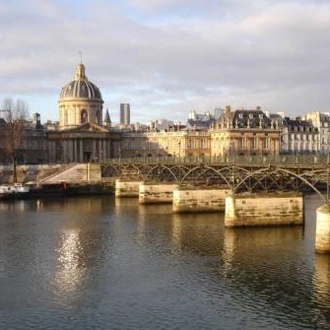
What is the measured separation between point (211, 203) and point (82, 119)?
106 m

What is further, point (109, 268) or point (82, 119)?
point (82, 119)

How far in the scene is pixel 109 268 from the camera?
44219mm

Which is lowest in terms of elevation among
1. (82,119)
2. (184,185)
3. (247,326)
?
(247,326)

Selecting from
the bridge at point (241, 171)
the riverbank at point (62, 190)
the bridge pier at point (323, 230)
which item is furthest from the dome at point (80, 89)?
the bridge pier at point (323, 230)

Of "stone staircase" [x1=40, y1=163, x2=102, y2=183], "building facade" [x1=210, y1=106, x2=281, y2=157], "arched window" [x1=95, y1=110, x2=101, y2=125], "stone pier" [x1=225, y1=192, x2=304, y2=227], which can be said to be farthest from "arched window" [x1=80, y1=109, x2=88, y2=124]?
"stone pier" [x1=225, y1=192, x2=304, y2=227]

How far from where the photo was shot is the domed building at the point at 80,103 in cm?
17662

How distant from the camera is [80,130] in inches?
6550

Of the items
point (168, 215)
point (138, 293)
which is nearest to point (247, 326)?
point (138, 293)

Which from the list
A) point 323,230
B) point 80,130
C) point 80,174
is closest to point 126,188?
point 80,174

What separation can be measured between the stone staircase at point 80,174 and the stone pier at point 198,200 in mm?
49886

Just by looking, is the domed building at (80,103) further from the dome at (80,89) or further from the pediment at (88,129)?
the pediment at (88,129)

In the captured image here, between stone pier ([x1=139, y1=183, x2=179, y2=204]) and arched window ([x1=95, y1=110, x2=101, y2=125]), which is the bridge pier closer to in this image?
stone pier ([x1=139, y1=183, x2=179, y2=204])

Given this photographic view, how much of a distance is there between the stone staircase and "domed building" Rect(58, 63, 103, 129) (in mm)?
45495

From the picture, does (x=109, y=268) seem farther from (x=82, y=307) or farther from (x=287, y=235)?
(x=287, y=235)
